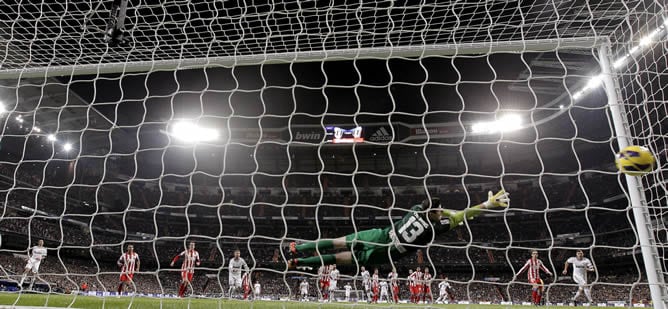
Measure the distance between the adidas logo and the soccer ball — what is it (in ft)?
76.6

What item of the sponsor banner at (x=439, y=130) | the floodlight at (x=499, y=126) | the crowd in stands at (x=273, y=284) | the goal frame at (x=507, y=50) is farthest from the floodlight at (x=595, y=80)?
the sponsor banner at (x=439, y=130)

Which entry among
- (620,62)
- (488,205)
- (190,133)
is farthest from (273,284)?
(620,62)

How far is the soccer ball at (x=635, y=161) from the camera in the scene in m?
2.44

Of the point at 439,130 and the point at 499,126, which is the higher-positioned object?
the point at 439,130

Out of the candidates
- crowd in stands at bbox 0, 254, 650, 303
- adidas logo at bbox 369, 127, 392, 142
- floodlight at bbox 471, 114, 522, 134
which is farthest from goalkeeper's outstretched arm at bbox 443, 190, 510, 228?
adidas logo at bbox 369, 127, 392, 142

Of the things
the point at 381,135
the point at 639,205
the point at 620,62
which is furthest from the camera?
the point at 381,135

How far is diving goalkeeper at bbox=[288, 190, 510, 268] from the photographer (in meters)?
3.30

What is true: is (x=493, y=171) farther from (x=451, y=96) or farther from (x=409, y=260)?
(x=451, y=96)

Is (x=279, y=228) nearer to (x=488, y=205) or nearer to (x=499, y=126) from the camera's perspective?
(x=488, y=205)

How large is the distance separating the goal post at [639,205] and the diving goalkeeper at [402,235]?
99 centimetres

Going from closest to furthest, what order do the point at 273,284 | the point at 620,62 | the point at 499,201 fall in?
the point at 620,62 < the point at 499,201 < the point at 273,284

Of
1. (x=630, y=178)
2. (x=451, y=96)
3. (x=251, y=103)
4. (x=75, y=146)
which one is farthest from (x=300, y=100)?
(x=630, y=178)

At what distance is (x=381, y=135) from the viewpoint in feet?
86.7

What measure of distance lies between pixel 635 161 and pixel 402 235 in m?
1.66
